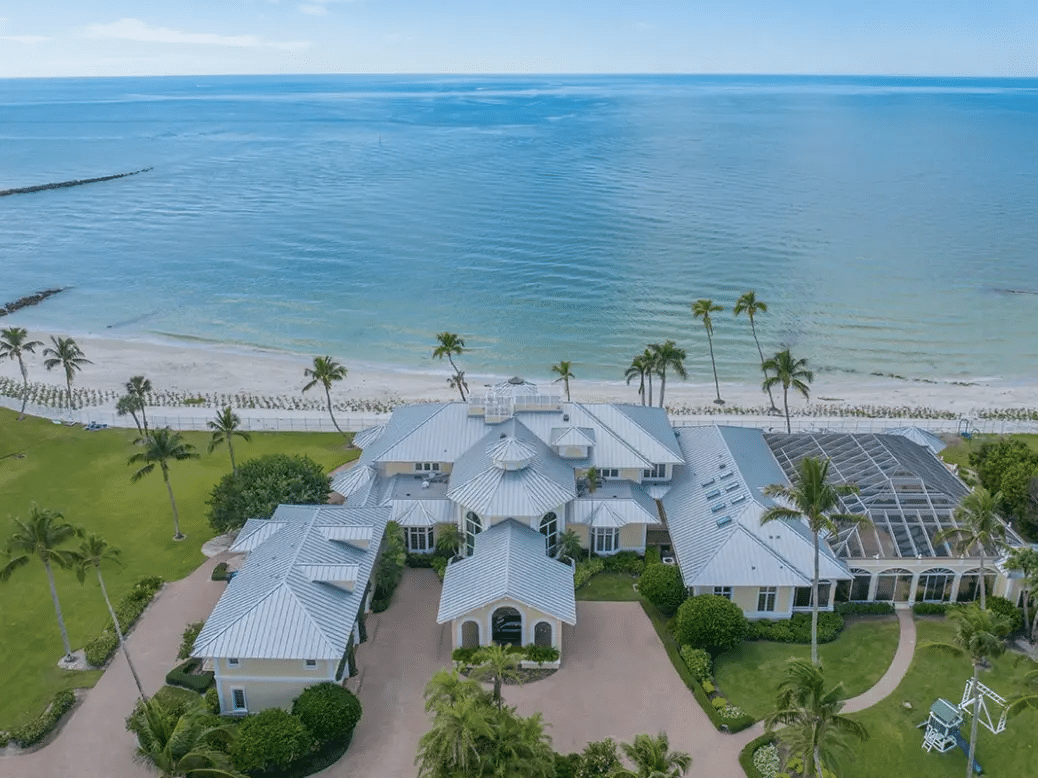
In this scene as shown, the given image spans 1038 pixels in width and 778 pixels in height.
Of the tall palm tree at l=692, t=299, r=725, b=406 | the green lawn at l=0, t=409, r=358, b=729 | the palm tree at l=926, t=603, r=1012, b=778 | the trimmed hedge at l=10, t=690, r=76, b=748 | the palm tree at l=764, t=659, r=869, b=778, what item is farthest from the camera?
the tall palm tree at l=692, t=299, r=725, b=406

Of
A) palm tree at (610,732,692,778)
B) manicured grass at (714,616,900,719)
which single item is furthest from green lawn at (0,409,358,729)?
manicured grass at (714,616,900,719)

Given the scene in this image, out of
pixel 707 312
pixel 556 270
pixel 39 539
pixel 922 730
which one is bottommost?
pixel 922 730

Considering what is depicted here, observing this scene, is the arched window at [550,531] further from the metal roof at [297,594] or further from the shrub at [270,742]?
the shrub at [270,742]

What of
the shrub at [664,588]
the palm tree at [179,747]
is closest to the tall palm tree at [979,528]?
the shrub at [664,588]

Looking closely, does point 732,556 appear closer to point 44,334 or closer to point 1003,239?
point 44,334

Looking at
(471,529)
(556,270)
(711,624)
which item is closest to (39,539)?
(471,529)

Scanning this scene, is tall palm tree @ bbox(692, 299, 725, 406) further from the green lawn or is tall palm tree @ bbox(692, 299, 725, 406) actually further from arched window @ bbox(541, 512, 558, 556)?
the green lawn

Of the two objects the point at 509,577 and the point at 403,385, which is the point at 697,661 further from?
the point at 403,385
